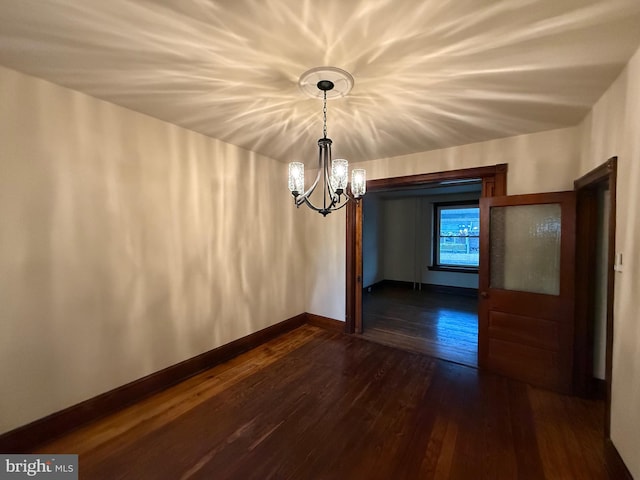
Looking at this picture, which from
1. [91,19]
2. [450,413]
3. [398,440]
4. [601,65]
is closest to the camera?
[91,19]

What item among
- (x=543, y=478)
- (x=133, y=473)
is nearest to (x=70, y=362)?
(x=133, y=473)

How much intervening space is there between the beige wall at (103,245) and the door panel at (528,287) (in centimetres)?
284

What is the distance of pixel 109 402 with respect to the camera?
2.19 meters

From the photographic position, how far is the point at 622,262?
1672 millimetres

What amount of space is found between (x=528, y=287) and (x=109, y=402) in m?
3.96

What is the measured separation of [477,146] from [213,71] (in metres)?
2.77

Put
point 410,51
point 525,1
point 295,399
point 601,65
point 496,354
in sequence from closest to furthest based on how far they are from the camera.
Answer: point 525,1
point 410,51
point 601,65
point 295,399
point 496,354

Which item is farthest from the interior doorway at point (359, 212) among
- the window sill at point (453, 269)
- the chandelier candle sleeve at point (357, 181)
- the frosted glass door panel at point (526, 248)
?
the window sill at point (453, 269)

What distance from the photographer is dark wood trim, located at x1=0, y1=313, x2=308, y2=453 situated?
178 centimetres

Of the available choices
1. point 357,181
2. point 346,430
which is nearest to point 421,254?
point 357,181

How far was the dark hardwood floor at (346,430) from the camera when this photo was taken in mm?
1689

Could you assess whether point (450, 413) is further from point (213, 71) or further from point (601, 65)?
point (213, 71)

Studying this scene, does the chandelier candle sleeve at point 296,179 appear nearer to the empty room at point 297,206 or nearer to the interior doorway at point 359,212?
the empty room at point 297,206

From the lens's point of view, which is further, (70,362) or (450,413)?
(450,413)
